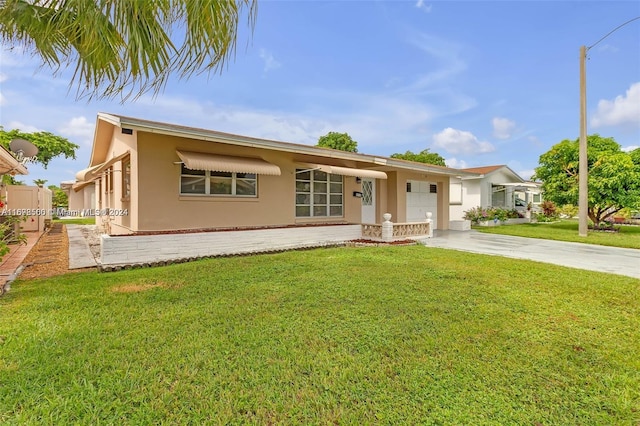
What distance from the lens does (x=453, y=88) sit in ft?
81.5

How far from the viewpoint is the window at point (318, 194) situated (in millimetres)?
15730

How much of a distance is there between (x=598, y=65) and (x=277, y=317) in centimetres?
2499

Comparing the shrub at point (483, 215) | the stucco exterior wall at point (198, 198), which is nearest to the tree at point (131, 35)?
the stucco exterior wall at point (198, 198)

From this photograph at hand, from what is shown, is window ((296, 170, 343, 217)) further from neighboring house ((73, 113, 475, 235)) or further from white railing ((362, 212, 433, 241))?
white railing ((362, 212, 433, 241))

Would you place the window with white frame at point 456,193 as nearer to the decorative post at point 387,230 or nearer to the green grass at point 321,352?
the decorative post at point 387,230

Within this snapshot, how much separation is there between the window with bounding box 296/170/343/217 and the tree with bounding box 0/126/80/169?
3970cm

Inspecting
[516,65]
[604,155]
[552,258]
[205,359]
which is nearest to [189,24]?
[205,359]

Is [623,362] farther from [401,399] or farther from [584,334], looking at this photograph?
[401,399]

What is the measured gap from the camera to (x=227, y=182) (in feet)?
43.3

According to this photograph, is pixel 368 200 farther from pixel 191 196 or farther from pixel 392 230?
pixel 191 196

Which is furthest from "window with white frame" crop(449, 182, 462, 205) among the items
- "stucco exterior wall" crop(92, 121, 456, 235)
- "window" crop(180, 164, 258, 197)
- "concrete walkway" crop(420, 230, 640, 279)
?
"window" crop(180, 164, 258, 197)

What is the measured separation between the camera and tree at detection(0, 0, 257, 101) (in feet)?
13.6

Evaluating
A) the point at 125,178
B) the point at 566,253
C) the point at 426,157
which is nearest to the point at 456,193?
the point at 566,253

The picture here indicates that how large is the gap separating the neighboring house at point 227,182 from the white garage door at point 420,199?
4.13 ft
